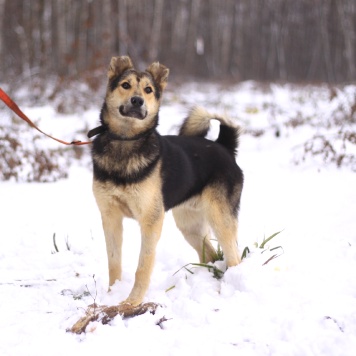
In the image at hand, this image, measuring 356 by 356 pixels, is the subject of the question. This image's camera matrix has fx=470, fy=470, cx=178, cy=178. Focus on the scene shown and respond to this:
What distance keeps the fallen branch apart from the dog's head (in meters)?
1.30

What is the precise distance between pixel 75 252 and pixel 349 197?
3239 millimetres

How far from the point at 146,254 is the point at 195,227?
0.81 meters

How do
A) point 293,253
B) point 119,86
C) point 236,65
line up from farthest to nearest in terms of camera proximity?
point 236,65 → point 293,253 → point 119,86

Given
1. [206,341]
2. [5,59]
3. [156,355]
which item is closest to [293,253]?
[206,341]

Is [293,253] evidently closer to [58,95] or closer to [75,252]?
[75,252]

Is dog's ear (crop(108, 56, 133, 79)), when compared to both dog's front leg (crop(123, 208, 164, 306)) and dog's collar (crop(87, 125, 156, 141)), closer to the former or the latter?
dog's collar (crop(87, 125, 156, 141))

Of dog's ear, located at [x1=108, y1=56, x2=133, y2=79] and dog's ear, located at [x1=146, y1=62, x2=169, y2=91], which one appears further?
dog's ear, located at [x1=146, y1=62, x2=169, y2=91]

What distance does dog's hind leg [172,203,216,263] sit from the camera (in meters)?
4.22

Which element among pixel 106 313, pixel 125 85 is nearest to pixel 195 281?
pixel 106 313

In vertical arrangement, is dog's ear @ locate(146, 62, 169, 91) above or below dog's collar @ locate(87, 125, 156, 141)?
above

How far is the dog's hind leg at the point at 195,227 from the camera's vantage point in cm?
422

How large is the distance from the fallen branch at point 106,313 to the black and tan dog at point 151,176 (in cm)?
31

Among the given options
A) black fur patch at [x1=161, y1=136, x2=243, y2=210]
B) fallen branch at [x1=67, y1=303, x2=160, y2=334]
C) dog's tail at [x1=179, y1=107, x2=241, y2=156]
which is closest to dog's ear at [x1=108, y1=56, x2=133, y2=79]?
black fur patch at [x1=161, y1=136, x2=243, y2=210]

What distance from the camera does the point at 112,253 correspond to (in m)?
3.75
